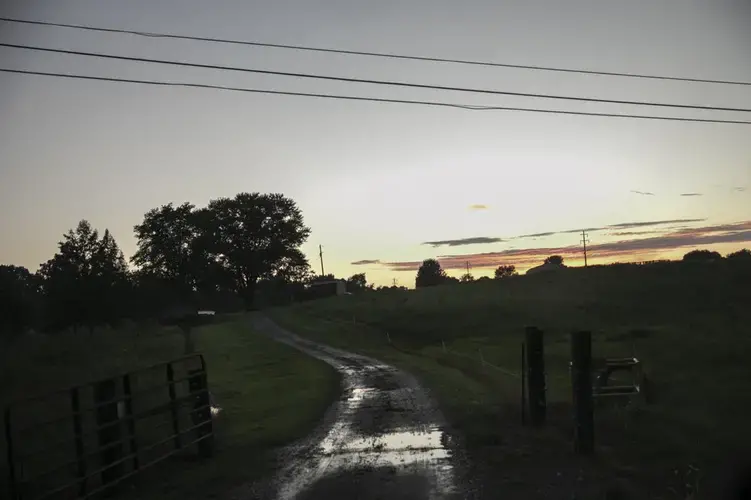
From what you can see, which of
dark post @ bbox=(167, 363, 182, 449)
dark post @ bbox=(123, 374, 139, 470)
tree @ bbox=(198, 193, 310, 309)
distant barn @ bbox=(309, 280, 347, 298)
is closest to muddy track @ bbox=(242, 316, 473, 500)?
dark post @ bbox=(167, 363, 182, 449)

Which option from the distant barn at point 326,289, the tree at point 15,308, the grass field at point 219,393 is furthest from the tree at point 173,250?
the grass field at point 219,393

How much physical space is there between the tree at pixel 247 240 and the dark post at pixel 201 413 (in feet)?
242

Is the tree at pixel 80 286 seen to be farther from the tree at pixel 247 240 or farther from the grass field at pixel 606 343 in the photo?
the tree at pixel 247 240

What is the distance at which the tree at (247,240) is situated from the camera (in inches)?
3342

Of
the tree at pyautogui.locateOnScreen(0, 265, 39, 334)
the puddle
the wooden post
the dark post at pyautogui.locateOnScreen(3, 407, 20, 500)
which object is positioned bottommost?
the puddle

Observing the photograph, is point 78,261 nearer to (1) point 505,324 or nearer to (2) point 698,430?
(1) point 505,324

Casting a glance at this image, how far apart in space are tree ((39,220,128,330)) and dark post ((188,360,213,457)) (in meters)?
28.2

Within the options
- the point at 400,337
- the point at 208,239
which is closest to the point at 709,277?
the point at 400,337

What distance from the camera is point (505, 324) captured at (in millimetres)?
49188

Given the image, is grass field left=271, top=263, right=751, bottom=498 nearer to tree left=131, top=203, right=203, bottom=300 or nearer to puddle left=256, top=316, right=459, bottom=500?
puddle left=256, top=316, right=459, bottom=500

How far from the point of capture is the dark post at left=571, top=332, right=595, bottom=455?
33.0ft

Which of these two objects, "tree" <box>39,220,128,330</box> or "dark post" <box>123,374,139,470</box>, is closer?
"dark post" <box>123,374,139,470</box>

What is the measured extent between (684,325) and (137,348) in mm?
37661

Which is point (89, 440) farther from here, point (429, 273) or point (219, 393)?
point (429, 273)
